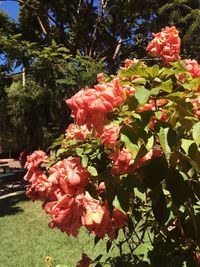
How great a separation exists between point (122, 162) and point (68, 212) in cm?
29

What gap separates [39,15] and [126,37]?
357cm

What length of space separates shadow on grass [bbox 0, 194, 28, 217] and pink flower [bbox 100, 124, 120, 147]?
8.79 metres

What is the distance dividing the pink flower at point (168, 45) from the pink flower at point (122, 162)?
690 mm

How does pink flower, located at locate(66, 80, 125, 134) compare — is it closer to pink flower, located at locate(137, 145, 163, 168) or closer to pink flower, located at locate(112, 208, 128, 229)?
pink flower, located at locate(137, 145, 163, 168)

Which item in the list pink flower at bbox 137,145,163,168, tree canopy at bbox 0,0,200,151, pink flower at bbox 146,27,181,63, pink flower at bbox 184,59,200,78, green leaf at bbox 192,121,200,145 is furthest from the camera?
tree canopy at bbox 0,0,200,151

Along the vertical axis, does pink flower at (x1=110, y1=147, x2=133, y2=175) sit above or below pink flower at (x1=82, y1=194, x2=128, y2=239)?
above

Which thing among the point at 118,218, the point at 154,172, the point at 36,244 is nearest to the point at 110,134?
the point at 154,172

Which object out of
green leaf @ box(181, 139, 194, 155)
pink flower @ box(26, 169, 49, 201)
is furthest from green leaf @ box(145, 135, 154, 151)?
Result: pink flower @ box(26, 169, 49, 201)

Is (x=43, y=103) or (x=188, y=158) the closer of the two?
(x=188, y=158)

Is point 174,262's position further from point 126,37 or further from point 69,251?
point 126,37

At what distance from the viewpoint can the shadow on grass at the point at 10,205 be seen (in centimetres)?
1038

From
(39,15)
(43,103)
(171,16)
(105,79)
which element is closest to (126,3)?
(171,16)

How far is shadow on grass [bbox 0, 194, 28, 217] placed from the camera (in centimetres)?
1038

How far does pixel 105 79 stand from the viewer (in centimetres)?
232
